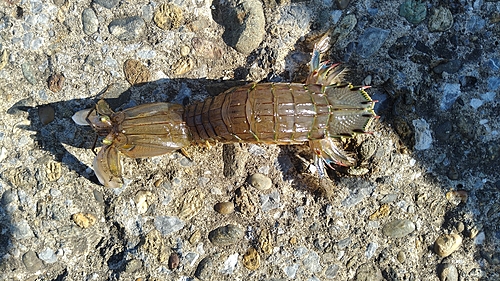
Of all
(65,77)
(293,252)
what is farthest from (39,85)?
(293,252)

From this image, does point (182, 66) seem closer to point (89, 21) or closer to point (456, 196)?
point (89, 21)

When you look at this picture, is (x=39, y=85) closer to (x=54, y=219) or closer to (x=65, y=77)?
(x=65, y=77)

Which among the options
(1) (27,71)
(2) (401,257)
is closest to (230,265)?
(2) (401,257)

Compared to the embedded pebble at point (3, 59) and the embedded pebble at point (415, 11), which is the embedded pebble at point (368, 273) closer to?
the embedded pebble at point (415, 11)

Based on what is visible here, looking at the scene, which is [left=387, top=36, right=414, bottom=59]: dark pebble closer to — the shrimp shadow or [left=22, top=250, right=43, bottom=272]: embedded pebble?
the shrimp shadow

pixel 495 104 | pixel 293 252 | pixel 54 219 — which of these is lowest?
pixel 293 252
